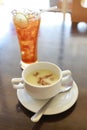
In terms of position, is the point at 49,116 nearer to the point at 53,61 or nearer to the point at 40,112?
the point at 40,112

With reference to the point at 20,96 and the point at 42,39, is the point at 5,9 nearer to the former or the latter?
the point at 42,39

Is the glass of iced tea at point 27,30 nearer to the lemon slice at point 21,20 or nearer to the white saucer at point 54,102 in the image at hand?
the lemon slice at point 21,20

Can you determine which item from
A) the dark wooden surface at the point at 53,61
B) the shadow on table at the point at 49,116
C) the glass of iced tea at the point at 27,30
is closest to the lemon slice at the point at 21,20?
the glass of iced tea at the point at 27,30

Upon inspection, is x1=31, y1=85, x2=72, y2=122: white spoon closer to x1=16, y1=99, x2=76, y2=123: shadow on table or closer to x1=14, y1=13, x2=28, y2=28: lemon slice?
x1=16, y1=99, x2=76, y2=123: shadow on table

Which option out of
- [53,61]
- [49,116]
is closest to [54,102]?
[49,116]

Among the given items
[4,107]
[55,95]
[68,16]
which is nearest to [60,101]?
[55,95]

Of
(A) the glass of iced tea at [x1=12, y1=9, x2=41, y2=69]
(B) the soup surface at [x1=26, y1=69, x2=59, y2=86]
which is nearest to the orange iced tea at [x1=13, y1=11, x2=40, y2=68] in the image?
(A) the glass of iced tea at [x1=12, y1=9, x2=41, y2=69]

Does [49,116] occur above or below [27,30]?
below
